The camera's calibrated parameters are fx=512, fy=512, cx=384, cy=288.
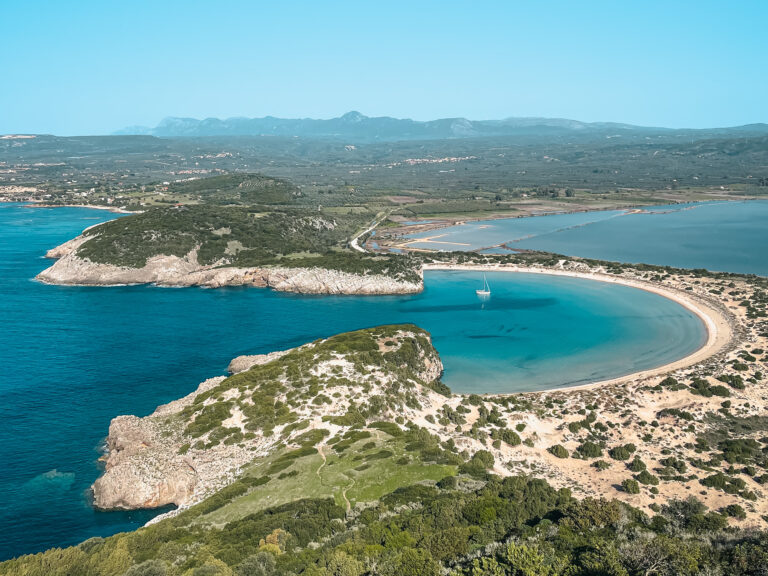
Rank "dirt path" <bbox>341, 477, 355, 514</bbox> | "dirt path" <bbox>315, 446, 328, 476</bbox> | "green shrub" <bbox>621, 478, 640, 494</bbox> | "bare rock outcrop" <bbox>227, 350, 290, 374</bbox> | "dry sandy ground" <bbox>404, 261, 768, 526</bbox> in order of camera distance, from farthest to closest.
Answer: "bare rock outcrop" <bbox>227, 350, 290, 374</bbox> < "dry sandy ground" <bbox>404, 261, 768, 526</bbox> < "green shrub" <bbox>621, 478, 640, 494</bbox> < "dirt path" <bbox>315, 446, 328, 476</bbox> < "dirt path" <bbox>341, 477, 355, 514</bbox>

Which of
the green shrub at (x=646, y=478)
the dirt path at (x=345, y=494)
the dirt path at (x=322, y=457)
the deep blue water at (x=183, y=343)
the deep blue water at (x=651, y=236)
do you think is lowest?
the deep blue water at (x=183, y=343)

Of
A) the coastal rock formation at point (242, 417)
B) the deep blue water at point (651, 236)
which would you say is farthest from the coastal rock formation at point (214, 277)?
the coastal rock formation at point (242, 417)

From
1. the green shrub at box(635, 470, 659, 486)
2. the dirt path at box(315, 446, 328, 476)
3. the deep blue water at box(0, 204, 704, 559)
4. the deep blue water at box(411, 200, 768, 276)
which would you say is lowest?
the deep blue water at box(0, 204, 704, 559)

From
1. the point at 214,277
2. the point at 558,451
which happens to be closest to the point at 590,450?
the point at 558,451

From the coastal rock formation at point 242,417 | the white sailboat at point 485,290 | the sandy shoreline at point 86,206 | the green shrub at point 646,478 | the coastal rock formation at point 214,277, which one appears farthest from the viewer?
the sandy shoreline at point 86,206

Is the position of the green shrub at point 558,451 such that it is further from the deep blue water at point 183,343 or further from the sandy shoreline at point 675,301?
the deep blue water at point 183,343

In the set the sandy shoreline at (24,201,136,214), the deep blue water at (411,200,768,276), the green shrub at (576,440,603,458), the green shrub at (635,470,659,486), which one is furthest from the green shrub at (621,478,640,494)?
the sandy shoreline at (24,201,136,214)

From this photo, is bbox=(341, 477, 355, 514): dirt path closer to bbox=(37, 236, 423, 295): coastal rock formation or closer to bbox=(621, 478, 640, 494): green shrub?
bbox=(621, 478, 640, 494): green shrub
